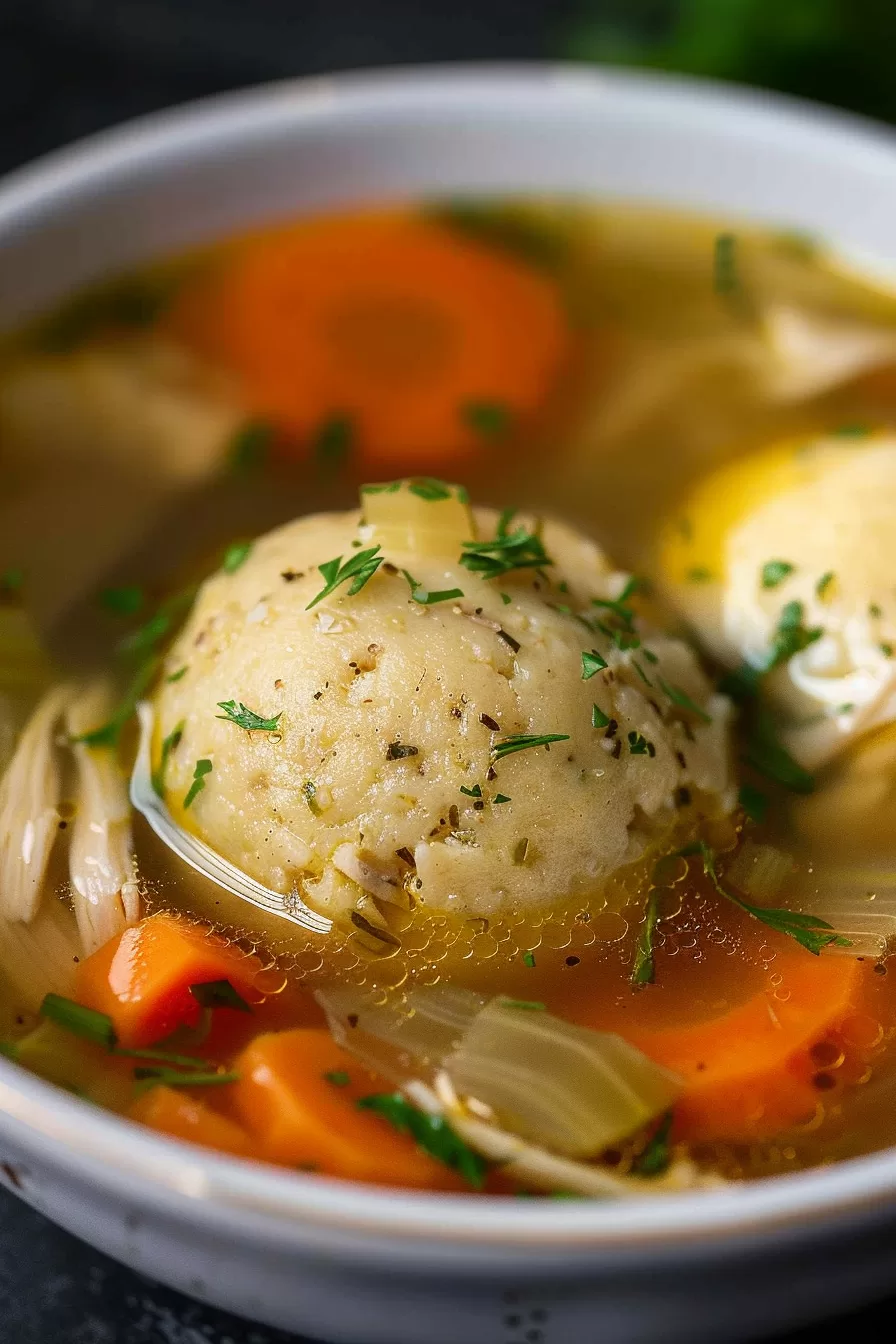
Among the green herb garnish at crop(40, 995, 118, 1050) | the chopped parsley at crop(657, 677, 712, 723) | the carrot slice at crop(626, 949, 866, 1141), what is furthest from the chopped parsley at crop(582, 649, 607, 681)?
the green herb garnish at crop(40, 995, 118, 1050)

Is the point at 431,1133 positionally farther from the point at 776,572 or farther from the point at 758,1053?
the point at 776,572

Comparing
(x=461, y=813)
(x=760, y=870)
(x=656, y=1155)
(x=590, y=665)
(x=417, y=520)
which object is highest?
(x=417, y=520)

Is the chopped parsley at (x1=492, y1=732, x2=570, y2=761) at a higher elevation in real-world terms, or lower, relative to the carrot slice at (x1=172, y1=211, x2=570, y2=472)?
lower

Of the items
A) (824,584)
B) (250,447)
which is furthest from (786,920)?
(250,447)

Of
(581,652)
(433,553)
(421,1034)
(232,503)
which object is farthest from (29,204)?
(421,1034)

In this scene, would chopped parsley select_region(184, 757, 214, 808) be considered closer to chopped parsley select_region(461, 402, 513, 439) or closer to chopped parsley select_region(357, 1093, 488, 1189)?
chopped parsley select_region(357, 1093, 488, 1189)

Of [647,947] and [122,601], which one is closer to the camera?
[647,947]

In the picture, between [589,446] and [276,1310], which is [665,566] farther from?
[276,1310]
